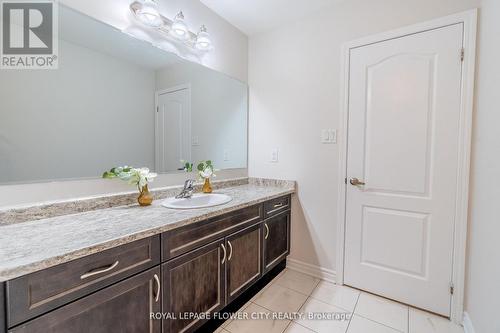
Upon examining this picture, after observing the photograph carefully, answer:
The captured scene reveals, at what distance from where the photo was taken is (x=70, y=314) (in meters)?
0.81

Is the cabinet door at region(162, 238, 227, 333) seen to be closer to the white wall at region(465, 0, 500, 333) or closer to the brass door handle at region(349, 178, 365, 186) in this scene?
the brass door handle at region(349, 178, 365, 186)

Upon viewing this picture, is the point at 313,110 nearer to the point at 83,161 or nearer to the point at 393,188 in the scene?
the point at 393,188

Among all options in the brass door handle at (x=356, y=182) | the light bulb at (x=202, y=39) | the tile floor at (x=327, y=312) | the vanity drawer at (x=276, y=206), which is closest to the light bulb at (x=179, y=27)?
the light bulb at (x=202, y=39)

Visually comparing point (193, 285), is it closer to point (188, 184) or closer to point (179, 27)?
point (188, 184)

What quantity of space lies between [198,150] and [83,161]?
0.87 meters

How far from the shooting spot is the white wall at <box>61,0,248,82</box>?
1.33 metres

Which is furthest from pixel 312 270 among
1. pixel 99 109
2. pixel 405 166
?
pixel 99 109

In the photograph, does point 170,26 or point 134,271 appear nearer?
point 134,271

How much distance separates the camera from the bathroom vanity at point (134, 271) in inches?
29.0

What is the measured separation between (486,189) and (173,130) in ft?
6.58

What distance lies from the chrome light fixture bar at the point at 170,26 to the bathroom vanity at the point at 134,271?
1.21m

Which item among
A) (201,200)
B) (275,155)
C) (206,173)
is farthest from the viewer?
(275,155)

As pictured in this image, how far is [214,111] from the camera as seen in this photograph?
2.21 metres

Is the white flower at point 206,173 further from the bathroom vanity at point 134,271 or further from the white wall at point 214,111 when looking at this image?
the bathroom vanity at point 134,271
